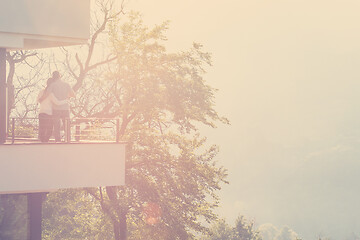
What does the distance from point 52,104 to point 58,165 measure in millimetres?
1550

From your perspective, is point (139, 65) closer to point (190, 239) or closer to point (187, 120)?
point (187, 120)

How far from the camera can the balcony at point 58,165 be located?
10.6 m

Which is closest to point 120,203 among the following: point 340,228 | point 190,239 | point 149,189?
point 149,189

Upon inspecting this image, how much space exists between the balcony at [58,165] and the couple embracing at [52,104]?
26 centimetres

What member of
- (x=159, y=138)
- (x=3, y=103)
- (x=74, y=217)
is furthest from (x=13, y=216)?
(x=74, y=217)

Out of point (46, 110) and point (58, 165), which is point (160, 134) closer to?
point (46, 110)

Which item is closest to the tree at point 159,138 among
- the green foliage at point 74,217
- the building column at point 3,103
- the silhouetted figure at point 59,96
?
the green foliage at point 74,217

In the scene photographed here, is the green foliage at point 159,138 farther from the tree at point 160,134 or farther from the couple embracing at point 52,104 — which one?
the couple embracing at point 52,104

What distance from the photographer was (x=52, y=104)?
467 inches

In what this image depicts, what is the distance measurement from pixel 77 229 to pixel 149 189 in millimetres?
6701

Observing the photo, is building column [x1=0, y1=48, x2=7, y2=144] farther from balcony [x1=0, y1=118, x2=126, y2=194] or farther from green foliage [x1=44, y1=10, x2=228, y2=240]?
green foliage [x1=44, y1=10, x2=228, y2=240]

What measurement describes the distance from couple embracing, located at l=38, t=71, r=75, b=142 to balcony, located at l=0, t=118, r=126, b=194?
0.84ft

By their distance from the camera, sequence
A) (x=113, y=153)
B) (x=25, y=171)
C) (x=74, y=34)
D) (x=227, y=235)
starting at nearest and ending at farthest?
(x=25, y=171), (x=113, y=153), (x=74, y=34), (x=227, y=235)

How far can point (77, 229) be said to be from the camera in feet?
82.9
